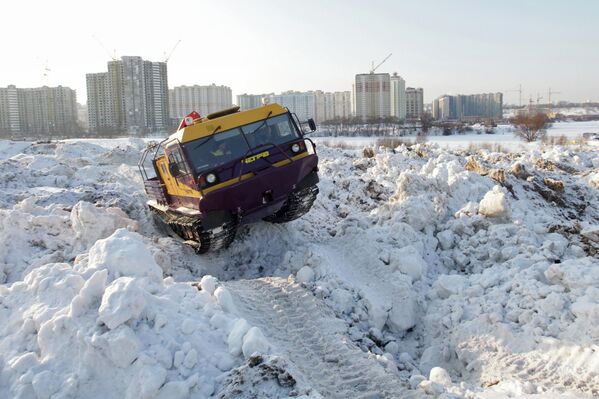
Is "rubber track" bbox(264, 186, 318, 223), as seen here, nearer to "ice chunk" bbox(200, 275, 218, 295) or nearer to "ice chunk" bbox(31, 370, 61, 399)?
"ice chunk" bbox(200, 275, 218, 295)

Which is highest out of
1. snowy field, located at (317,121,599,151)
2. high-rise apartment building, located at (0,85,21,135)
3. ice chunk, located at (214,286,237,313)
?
high-rise apartment building, located at (0,85,21,135)

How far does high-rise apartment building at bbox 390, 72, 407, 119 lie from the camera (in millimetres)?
112000

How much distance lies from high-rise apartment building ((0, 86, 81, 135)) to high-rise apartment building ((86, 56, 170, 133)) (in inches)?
324

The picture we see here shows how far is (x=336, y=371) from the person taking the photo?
18.6ft

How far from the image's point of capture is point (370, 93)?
106500 millimetres

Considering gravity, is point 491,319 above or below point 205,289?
below

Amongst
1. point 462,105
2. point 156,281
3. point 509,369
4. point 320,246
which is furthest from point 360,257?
point 462,105

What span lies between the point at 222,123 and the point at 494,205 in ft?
16.3

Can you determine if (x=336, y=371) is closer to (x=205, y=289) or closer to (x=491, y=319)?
(x=205, y=289)

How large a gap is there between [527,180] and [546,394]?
8.77m

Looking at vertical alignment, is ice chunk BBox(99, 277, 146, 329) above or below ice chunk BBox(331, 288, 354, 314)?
above

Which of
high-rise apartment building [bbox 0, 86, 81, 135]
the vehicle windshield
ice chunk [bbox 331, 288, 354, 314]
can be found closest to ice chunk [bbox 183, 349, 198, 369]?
ice chunk [bbox 331, 288, 354, 314]

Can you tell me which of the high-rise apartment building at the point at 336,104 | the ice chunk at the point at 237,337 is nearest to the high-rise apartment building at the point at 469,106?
the high-rise apartment building at the point at 336,104

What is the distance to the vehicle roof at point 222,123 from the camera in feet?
30.5
